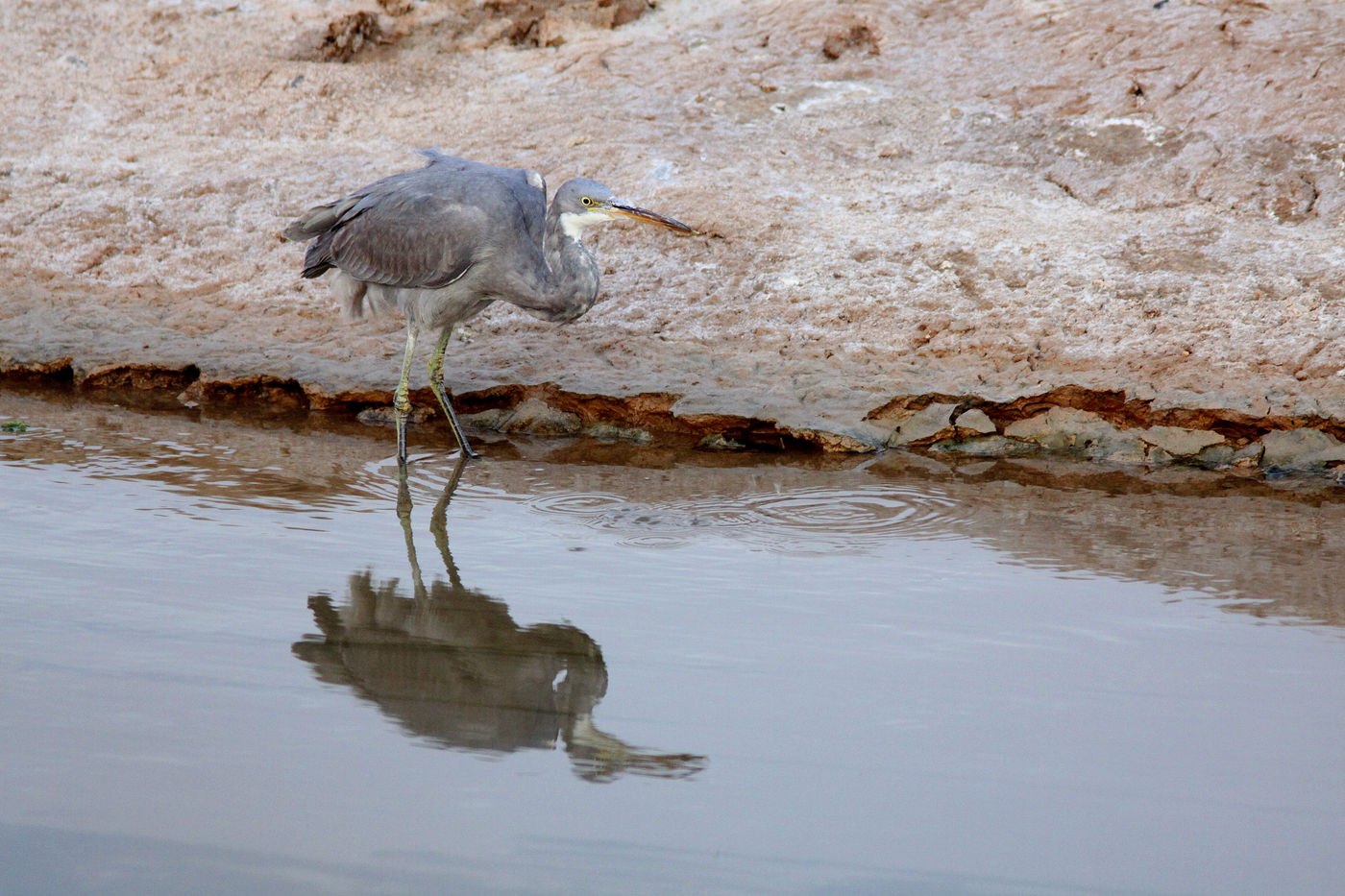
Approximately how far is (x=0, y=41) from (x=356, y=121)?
287cm

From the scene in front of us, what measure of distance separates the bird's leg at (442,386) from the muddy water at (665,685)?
58cm

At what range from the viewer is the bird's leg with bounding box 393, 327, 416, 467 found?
501 cm

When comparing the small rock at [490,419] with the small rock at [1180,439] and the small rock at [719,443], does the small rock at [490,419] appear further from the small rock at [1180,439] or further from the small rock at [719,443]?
the small rock at [1180,439]

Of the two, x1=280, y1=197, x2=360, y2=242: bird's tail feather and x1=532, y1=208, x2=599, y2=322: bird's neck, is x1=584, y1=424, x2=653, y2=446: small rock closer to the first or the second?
x1=532, y1=208, x2=599, y2=322: bird's neck

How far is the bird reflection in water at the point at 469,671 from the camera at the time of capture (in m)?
2.63

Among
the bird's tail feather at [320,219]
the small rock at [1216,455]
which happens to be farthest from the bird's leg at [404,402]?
the small rock at [1216,455]

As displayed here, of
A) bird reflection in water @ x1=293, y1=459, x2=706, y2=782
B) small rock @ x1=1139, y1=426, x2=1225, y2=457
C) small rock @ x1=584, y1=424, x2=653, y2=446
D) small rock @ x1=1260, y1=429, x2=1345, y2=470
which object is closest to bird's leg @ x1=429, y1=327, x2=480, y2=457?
small rock @ x1=584, y1=424, x2=653, y2=446

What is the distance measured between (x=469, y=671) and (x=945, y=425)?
8.94 ft

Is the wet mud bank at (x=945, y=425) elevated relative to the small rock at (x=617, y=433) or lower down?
elevated

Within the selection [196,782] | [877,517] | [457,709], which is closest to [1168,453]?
[877,517]

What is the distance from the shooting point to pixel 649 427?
17.7 feet

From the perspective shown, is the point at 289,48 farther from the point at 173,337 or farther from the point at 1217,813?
the point at 1217,813

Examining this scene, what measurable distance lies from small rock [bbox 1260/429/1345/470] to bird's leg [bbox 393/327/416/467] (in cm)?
328

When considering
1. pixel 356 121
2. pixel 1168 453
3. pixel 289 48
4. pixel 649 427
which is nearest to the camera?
pixel 1168 453
